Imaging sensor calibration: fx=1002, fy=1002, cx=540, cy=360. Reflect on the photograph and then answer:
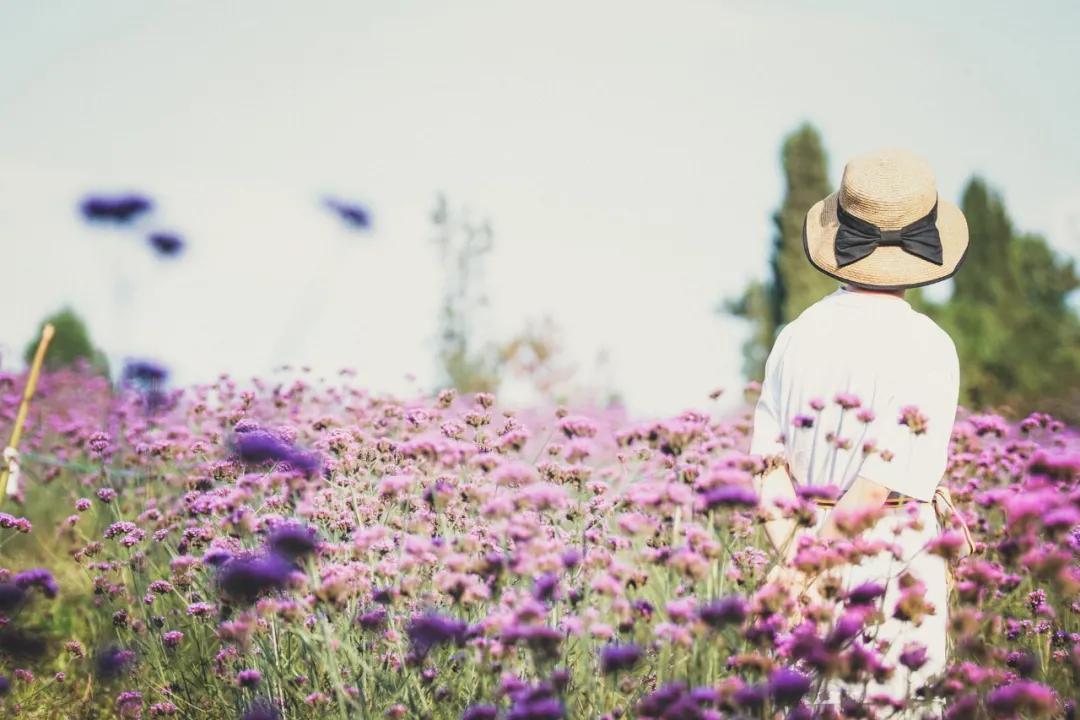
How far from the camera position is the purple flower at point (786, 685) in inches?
79.9

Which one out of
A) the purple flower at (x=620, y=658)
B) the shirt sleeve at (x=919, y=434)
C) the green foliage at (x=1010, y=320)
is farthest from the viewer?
the green foliage at (x=1010, y=320)

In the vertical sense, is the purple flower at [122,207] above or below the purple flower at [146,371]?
above

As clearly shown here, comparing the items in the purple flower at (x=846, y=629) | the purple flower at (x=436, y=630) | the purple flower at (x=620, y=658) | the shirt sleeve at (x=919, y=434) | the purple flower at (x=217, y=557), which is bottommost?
the purple flower at (x=217, y=557)

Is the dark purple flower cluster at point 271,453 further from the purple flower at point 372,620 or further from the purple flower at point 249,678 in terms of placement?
the purple flower at point 249,678

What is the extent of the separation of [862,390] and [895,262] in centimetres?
36

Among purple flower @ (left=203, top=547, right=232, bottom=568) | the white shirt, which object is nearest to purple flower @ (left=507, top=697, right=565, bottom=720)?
the white shirt

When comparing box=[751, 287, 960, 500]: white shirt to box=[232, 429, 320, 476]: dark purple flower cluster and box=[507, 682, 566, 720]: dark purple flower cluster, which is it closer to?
box=[507, 682, 566, 720]: dark purple flower cluster

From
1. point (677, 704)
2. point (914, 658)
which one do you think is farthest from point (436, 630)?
point (914, 658)

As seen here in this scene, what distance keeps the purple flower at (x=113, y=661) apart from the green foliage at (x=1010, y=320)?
413 centimetres

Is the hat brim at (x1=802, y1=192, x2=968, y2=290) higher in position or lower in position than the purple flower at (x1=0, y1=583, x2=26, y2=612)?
higher

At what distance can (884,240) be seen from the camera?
2.70m

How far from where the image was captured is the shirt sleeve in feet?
8.09

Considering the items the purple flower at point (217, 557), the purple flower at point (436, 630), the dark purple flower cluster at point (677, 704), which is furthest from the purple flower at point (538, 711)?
the purple flower at point (217, 557)

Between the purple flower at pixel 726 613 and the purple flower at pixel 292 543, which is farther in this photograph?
the purple flower at pixel 292 543
